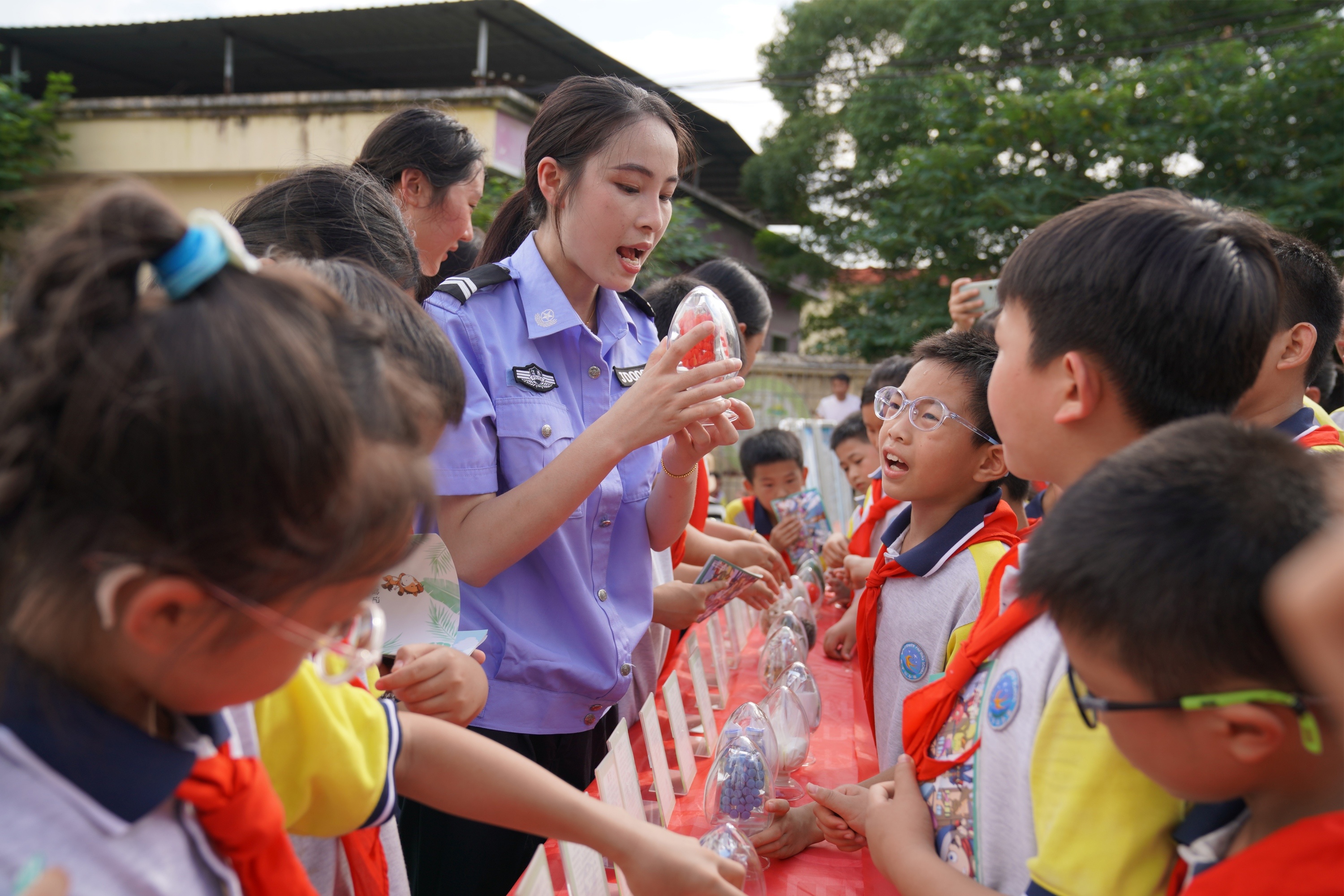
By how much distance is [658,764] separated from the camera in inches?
65.8

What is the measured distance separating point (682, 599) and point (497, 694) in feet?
2.10

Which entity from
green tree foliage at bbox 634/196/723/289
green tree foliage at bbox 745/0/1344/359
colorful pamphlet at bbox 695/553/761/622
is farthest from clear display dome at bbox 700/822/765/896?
green tree foliage at bbox 745/0/1344/359

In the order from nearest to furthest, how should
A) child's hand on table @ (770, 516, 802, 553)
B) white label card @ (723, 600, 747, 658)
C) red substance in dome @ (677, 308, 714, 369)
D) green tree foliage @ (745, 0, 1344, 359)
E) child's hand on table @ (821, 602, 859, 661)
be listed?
red substance in dome @ (677, 308, 714, 369) < child's hand on table @ (821, 602, 859, 661) < white label card @ (723, 600, 747, 658) < child's hand on table @ (770, 516, 802, 553) < green tree foliage @ (745, 0, 1344, 359)

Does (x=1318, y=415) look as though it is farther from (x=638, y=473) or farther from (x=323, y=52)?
(x=323, y=52)

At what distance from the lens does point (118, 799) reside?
28.3 inches

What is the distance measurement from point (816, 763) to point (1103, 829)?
1164 millimetres

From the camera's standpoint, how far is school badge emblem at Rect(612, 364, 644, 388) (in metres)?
1.92

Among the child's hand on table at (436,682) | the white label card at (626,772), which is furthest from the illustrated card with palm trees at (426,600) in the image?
the white label card at (626,772)

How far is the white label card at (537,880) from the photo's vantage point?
3.67ft

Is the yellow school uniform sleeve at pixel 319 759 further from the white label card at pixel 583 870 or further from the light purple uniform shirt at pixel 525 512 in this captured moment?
the light purple uniform shirt at pixel 525 512

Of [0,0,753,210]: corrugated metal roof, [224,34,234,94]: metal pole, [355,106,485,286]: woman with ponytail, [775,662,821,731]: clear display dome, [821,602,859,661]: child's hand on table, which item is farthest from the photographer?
[224,34,234,94]: metal pole

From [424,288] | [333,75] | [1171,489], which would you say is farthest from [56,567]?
[333,75]

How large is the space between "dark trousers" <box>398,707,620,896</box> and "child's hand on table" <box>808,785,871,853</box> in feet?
1.64

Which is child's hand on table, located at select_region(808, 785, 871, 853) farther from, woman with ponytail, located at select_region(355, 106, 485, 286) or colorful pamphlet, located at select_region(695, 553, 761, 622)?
woman with ponytail, located at select_region(355, 106, 485, 286)
